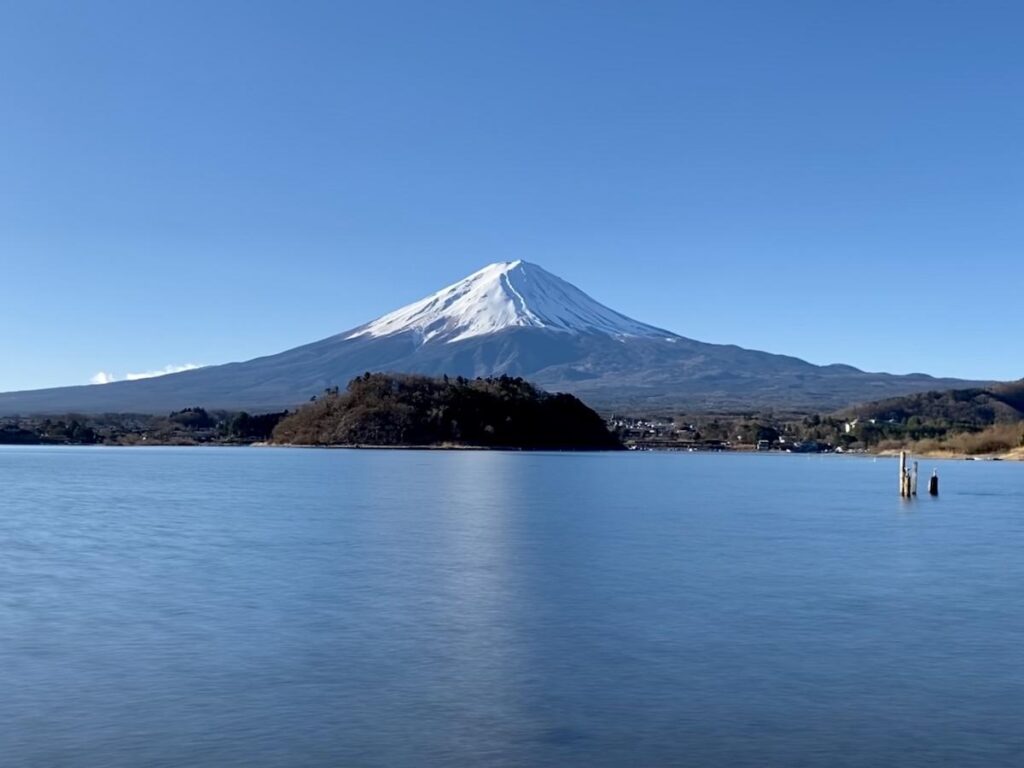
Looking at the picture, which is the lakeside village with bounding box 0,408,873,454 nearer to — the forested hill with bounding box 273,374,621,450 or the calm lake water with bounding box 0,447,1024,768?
the forested hill with bounding box 273,374,621,450

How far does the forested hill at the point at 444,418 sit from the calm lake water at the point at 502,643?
7277cm

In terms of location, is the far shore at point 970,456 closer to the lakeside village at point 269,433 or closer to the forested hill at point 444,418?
the lakeside village at point 269,433

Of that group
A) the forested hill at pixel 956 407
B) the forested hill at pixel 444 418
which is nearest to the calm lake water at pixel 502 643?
the forested hill at pixel 444 418

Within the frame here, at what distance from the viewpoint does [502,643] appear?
13.4 metres

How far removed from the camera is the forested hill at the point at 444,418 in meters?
102

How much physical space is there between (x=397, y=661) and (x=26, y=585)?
723 cm

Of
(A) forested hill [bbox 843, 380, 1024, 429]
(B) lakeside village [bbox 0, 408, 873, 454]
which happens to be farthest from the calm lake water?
(A) forested hill [bbox 843, 380, 1024, 429]

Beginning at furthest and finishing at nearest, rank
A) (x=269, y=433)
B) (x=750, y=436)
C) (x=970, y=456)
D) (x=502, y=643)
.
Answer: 1. (x=750, y=436)
2. (x=269, y=433)
3. (x=970, y=456)
4. (x=502, y=643)

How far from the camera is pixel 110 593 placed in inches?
645

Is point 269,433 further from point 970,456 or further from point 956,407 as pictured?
point 956,407

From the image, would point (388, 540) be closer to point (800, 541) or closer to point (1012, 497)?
point (800, 541)

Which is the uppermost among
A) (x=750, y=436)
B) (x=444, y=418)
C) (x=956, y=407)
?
(x=956, y=407)

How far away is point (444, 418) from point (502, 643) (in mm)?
88377

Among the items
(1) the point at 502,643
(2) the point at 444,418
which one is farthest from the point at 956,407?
(1) the point at 502,643
